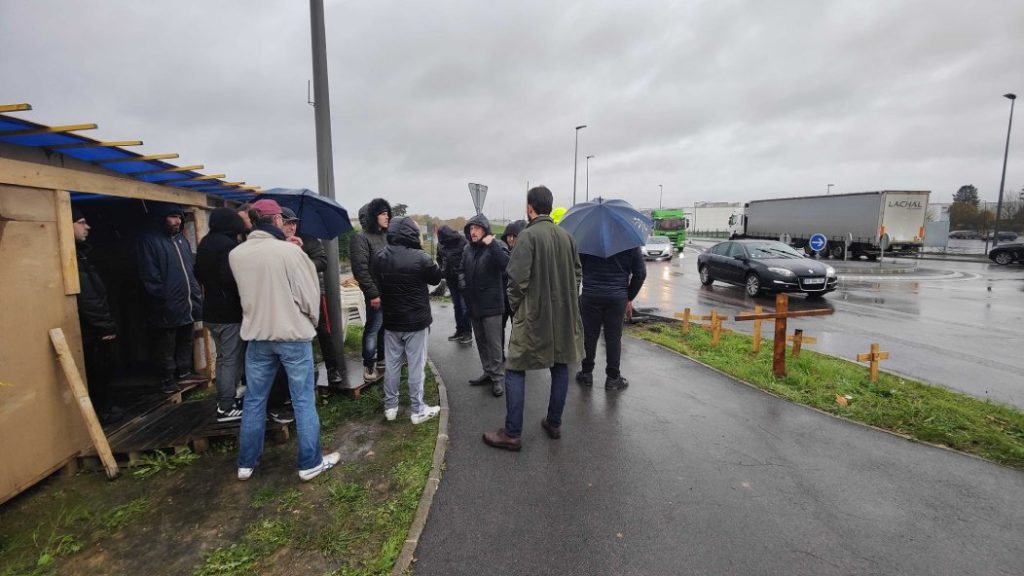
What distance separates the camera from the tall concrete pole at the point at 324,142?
15.1ft

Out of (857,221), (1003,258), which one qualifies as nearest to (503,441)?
(857,221)

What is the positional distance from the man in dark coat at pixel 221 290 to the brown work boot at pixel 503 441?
2.18 meters

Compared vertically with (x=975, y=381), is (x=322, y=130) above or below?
above

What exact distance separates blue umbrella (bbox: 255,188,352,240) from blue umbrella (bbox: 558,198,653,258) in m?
2.43

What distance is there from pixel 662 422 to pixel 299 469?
318 centimetres

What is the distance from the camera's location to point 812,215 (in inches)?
1056

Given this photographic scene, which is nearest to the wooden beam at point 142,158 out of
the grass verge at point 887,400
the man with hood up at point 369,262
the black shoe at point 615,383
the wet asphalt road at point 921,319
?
the man with hood up at point 369,262

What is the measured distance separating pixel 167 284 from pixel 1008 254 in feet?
106

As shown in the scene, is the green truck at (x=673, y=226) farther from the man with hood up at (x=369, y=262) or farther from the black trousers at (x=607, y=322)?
the man with hood up at (x=369, y=262)

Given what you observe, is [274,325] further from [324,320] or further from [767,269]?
[767,269]

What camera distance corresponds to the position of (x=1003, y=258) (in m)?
22.2

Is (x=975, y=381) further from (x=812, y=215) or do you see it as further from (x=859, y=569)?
(x=812, y=215)

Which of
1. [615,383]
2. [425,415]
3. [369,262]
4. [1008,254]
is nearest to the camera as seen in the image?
[425,415]

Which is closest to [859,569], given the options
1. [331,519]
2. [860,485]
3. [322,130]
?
[860,485]
